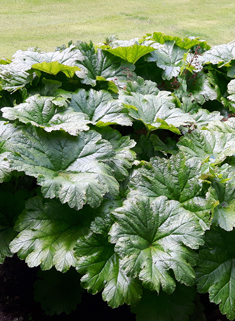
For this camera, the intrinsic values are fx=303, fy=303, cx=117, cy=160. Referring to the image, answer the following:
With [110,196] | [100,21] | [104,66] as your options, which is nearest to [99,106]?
[104,66]

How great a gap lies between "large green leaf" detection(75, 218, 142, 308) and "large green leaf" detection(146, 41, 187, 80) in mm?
1294

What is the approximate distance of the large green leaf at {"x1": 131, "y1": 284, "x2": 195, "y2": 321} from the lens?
4.56ft

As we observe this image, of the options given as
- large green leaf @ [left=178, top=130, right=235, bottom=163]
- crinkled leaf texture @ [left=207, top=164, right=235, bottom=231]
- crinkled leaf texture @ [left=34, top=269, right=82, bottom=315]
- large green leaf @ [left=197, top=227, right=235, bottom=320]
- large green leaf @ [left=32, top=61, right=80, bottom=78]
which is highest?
large green leaf @ [left=32, top=61, right=80, bottom=78]

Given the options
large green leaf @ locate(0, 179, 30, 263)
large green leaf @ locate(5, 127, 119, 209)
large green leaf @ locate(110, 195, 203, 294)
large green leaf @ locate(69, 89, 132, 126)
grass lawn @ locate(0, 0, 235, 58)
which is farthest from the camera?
grass lawn @ locate(0, 0, 235, 58)

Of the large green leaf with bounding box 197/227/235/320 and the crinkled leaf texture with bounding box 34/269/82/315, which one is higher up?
the large green leaf with bounding box 197/227/235/320

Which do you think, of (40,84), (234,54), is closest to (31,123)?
(40,84)

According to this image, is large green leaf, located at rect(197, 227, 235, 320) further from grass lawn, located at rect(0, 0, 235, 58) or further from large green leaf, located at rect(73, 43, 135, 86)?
grass lawn, located at rect(0, 0, 235, 58)

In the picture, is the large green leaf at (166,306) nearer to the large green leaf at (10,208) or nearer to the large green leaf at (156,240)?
the large green leaf at (156,240)

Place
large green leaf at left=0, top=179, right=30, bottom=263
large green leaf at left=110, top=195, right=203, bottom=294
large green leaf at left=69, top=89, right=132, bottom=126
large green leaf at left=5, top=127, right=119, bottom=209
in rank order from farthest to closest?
large green leaf at left=69, top=89, right=132, bottom=126
large green leaf at left=0, top=179, right=30, bottom=263
large green leaf at left=5, top=127, right=119, bottom=209
large green leaf at left=110, top=195, right=203, bottom=294

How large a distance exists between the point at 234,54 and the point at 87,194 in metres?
1.73

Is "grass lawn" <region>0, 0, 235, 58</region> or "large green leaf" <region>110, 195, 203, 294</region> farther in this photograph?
"grass lawn" <region>0, 0, 235, 58</region>

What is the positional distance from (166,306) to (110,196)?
0.57 meters

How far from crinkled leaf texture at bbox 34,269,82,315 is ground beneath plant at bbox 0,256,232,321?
9cm

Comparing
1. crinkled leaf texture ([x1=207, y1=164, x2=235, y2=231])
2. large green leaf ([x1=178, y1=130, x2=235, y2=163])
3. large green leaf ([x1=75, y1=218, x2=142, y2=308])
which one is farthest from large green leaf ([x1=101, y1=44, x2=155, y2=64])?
large green leaf ([x1=75, y1=218, x2=142, y2=308])
